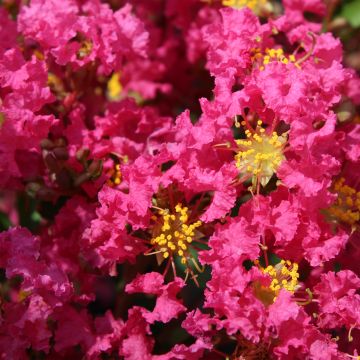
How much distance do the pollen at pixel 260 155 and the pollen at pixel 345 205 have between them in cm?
16

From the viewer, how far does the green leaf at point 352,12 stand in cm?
178

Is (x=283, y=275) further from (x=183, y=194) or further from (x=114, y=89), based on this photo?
(x=114, y=89)

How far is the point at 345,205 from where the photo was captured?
1459 mm

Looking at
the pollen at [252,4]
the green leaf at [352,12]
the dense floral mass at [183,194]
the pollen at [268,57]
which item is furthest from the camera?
the green leaf at [352,12]

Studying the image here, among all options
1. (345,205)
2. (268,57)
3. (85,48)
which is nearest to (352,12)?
(268,57)

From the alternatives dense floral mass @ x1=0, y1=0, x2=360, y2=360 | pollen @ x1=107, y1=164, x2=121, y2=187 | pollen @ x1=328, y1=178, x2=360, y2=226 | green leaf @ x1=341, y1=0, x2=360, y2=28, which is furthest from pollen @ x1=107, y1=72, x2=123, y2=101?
pollen @ x1=328, y1=178, x2=360, y2=226

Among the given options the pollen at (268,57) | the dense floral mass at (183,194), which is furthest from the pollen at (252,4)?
the pollen at (268,57)

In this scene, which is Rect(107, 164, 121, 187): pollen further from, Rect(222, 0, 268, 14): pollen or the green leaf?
the green leaf

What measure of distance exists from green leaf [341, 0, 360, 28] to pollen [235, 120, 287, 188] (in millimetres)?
539

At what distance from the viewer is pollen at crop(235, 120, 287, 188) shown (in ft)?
4.44

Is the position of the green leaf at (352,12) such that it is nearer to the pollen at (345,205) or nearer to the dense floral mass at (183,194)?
the dense floral mass at (183,194)

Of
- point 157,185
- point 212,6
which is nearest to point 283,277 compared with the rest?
point 157,185

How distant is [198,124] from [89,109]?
339 millimetres

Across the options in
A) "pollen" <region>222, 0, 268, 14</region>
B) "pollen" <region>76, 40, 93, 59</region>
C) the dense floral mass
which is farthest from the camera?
"pollen" <region>222, 0, 268, 14</region>
